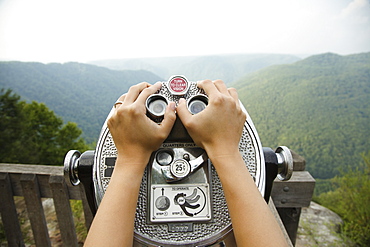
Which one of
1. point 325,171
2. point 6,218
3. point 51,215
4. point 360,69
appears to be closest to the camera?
point 6,218

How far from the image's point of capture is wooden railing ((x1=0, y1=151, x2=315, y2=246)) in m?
1.72

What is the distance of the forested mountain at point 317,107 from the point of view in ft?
50.8

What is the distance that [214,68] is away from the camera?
52.7ft

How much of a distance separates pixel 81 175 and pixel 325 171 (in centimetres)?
1609

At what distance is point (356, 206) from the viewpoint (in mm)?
4562

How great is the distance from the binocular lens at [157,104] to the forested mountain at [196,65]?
11327mm

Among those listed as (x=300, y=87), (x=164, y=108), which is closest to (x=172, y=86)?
(x=164, y=108)

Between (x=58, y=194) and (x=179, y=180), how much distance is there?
139 cm

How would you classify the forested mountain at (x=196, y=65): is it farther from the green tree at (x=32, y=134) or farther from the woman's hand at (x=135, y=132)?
the woman's hand at (x=135, y=132)

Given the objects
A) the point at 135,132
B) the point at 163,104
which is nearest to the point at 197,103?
the point at 163,104

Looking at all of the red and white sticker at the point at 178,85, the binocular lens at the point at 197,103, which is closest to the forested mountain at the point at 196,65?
the red and white sticker at the point at 178,85

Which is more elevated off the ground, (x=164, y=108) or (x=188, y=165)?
(x=164, y=108)

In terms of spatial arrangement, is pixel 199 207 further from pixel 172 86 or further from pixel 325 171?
pixel 325 171

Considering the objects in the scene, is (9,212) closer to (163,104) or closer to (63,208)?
(63,208)
